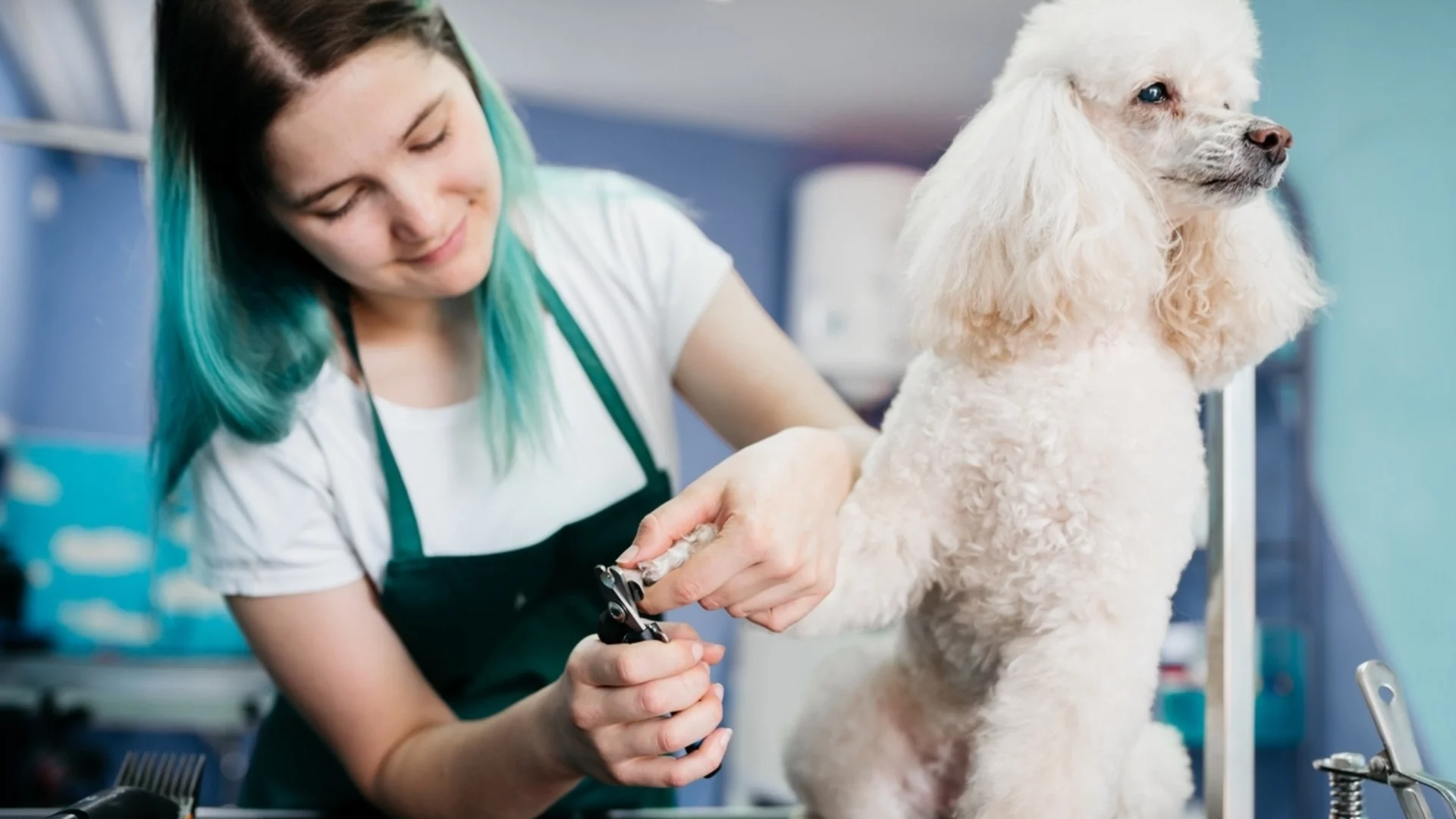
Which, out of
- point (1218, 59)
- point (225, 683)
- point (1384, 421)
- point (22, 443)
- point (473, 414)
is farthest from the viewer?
point (225, 683)

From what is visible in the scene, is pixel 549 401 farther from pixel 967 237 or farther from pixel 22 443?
pixel 22 443

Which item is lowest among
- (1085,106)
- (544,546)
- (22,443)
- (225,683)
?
(225,683)

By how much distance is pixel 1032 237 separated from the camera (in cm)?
56

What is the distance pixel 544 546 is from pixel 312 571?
0.78 feet

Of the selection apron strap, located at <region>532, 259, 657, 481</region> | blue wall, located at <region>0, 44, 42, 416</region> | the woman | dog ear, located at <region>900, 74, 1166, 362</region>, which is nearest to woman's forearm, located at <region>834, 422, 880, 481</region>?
the woman

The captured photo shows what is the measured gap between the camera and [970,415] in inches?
22.9

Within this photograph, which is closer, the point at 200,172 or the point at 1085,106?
the point at 1085,106

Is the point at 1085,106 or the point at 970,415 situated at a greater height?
the point at 1085,106

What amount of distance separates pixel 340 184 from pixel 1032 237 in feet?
1.91

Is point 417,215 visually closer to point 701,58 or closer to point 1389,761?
point 1389,761

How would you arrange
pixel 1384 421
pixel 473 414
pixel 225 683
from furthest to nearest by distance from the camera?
pixel 225 683 → pixel 473 414 → pixel 1384 421

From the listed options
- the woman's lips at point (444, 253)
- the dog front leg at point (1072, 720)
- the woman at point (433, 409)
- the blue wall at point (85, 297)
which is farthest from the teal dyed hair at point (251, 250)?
the blue wall at point (85, 297)

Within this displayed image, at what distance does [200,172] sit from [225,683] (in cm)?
163

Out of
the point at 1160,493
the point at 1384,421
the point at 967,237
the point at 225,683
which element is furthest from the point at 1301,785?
the point at 225,683
